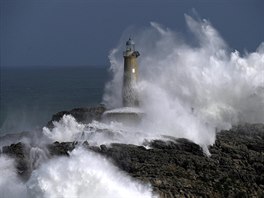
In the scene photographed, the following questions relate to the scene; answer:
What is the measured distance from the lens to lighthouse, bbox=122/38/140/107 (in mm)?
30016

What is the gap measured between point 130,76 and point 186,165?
35.1 ft

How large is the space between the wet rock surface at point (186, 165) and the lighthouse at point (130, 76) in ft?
25.8

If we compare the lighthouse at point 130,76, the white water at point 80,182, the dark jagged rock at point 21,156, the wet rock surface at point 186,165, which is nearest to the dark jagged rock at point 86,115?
the lighthouse at point 130,76

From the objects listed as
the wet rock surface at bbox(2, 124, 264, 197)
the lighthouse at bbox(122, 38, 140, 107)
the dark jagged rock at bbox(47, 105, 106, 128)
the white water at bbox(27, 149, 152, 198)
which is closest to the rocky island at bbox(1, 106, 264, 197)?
the wet rock surface at bbox(2, 124, 264, 197)

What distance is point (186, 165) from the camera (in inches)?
797

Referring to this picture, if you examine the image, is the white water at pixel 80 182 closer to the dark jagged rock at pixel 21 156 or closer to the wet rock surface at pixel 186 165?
the wet rock surface at pixel 186 165

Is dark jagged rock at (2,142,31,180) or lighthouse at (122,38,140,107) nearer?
dark jagged rock at (2,142,31,180)

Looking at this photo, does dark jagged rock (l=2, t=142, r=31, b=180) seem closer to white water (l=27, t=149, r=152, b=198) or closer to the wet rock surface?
the wet rock surface

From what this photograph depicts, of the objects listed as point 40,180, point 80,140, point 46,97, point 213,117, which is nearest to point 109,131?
point 80,140

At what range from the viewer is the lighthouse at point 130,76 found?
30016mm

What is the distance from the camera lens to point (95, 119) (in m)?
28.9

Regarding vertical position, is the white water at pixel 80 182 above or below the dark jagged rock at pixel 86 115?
below

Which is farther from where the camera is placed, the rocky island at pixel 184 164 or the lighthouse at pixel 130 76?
the lighthouse at pixel 130 76

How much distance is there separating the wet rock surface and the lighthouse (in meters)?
7.88
